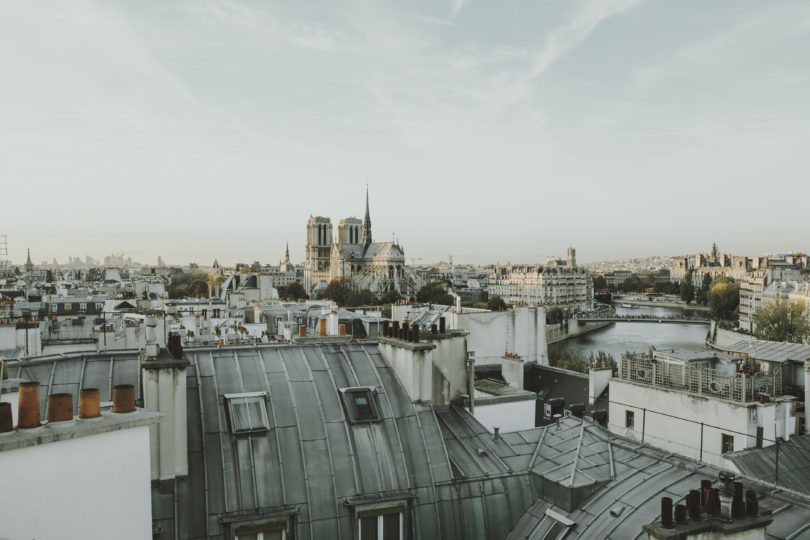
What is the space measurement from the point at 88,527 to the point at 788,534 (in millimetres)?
5054

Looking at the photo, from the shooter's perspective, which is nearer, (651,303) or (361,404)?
(361,404)

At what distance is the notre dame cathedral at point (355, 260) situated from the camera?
121 m

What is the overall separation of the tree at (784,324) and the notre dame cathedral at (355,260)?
65.9 meters

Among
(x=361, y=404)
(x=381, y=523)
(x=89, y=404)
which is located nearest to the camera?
(x=89, y=404)

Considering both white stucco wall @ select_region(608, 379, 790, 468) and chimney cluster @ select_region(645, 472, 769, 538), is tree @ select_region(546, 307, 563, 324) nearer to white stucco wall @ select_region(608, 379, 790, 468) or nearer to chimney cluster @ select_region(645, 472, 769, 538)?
white stucco wall @ select_region(608, 379, 790, 468)

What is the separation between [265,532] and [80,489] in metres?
2.04

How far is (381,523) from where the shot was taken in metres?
5.85

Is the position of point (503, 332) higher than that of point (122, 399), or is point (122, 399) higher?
point (122, 399)

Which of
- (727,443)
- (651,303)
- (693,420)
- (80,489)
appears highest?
(80,489)

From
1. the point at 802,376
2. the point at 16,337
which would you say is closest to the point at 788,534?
the point at 802,376

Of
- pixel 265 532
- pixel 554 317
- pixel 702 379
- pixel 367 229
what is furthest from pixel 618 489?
pixel 367 229

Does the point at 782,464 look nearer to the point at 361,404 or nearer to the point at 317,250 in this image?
the point at 361,404

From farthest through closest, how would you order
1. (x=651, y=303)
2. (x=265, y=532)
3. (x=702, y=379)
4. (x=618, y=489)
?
1. (x=651, y=303)
2. (x=702, y=379)
3. (x=618, y=489)
4. (x=265, y=532)

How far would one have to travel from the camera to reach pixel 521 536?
6.09 m
